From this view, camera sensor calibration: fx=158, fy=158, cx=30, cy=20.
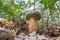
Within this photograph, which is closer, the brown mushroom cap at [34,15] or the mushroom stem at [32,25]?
the mushroom stem at [32,25]

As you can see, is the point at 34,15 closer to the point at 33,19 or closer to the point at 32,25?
the point at 33,19

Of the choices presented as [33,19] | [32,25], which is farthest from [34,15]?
[32,25]

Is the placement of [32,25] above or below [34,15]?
below

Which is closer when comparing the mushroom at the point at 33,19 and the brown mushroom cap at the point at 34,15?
the mushroom at the point at 33,19

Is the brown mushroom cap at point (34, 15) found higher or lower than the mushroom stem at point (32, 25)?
higher

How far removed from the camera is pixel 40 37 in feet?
7.41

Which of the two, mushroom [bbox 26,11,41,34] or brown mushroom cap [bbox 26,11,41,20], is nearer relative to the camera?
mushroom [bbox 26,11,41,34]

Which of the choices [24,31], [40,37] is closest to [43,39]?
[40,37]

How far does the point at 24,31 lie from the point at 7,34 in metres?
1.06

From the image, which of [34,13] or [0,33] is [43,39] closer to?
[34,13]

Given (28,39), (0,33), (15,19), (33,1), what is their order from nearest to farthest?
(0,33), (28,39), (15,19), (33,1)

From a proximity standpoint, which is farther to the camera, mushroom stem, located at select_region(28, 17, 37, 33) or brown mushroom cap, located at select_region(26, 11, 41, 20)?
brown mushroom cap, located at select_region(26, 11, 41, 20)

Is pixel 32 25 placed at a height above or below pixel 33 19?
below

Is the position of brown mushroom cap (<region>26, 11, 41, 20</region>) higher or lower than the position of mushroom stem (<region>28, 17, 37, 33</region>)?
higher
